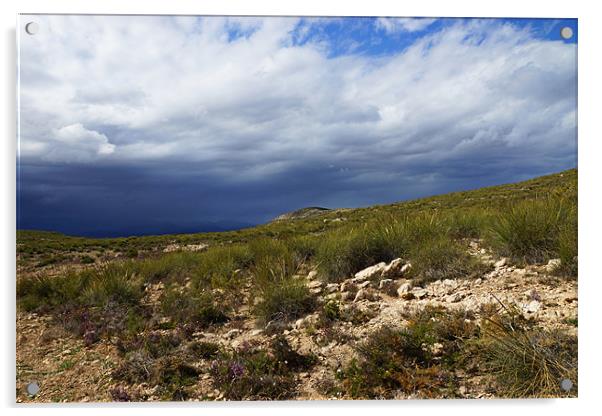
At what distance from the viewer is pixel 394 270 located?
3420mm

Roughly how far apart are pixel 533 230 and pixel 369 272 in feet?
4.69

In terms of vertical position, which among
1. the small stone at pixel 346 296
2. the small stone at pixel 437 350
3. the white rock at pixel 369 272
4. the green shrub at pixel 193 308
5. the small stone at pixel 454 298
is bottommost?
the small stone at pixel 437 350

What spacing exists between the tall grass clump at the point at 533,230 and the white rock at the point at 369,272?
3.34ft

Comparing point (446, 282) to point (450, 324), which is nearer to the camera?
point (450, 324)

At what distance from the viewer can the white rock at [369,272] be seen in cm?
343

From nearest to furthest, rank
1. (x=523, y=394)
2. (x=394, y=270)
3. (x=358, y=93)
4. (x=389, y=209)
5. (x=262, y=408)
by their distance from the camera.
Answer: (x=523, y=394)
(x=262, y=408)
(x=358, y=93)
(x=394, y=270)
(x=389, y=209)

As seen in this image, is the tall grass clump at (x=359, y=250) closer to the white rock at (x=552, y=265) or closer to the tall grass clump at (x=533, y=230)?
the tall grass clump at (x=533, y=230)

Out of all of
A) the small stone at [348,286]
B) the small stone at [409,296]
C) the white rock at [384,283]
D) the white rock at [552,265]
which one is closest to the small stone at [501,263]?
the white rock at [552,265]

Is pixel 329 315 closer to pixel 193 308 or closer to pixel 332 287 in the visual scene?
pixel 332 287

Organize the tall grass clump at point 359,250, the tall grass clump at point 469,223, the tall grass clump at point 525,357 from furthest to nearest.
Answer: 1. the tall grass clump at point 469,223
2. the tall grass clump at point 359,250
3. the tall grass clump at point 525,357

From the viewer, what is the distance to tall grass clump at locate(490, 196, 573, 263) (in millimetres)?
3189

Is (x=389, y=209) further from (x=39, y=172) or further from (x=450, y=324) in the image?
(x=39, y=172)
